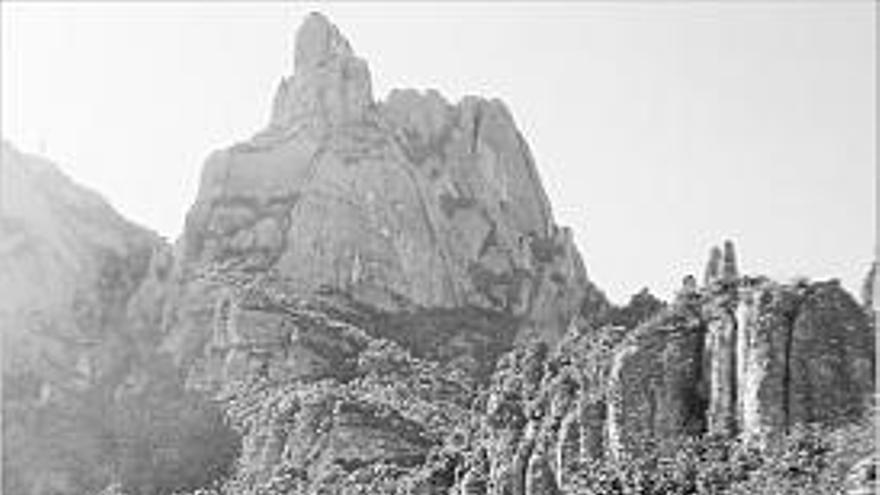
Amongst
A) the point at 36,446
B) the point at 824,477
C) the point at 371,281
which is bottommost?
the point at 824,477

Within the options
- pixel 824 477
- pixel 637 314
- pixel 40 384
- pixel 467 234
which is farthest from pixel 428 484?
pixel 467 234

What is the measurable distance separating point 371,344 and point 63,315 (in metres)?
26.7

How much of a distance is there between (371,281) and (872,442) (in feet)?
335

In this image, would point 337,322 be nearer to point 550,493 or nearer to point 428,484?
point 428,484

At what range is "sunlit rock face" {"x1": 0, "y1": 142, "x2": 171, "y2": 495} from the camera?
150875mm

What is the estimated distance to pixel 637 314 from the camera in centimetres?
13750

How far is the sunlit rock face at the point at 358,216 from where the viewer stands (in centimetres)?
17975

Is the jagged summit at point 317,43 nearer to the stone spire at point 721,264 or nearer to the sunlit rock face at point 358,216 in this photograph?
the sunlit rock face at point 358,216

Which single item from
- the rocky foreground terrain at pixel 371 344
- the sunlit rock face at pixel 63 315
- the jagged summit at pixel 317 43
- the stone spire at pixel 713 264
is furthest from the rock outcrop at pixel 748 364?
the jagged summit at pixel 317 43

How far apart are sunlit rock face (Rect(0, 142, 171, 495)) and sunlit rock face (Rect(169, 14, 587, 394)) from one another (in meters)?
4.92

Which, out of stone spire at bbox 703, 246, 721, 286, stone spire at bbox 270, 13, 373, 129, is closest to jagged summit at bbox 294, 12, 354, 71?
stone spire at bbox 270, 13, 373, 129

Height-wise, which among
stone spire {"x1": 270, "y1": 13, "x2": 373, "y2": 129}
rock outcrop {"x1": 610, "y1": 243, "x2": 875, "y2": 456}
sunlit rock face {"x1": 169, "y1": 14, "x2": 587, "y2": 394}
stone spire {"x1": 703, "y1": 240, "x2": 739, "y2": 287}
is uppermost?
stone spire {"x1": 270, "y1": 13, "x2": 373, "y2": 129}

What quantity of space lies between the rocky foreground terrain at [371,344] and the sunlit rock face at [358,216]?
249 millimetres

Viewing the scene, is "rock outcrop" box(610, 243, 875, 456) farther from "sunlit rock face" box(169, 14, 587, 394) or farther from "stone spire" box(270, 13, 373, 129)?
"stone spire" box(270, 13, 373, 129)
